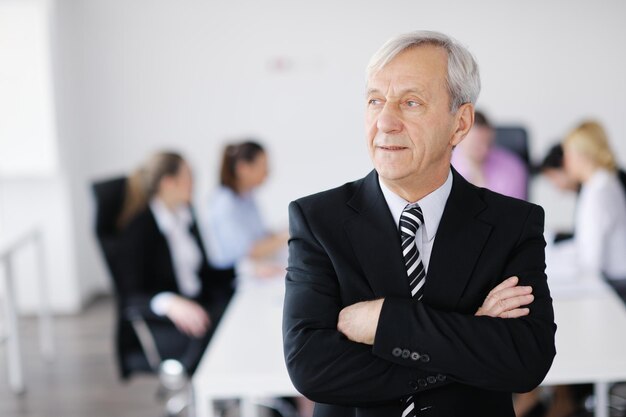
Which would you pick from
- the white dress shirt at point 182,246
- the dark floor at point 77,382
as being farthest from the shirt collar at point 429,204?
the dark floor at point 77,382

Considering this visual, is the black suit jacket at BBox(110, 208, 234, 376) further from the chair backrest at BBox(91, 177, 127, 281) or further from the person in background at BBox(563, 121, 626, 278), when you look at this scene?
the person in background at BBox(563, 121, 626, 278)

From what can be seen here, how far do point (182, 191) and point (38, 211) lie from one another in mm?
2342

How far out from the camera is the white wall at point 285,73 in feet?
19.2

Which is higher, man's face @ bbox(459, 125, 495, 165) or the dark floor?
man's face @ bbox(459, 125, 495, 165)

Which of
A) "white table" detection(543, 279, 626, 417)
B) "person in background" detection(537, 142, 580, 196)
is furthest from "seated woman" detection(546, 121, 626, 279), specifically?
"person in background" detection(537, 142, 580, 196)

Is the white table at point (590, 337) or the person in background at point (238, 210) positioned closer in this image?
the white table at point (590, 337)

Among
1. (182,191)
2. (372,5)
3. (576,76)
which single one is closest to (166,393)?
(182,191)

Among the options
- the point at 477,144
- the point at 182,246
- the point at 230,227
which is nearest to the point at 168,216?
the point at 182,246

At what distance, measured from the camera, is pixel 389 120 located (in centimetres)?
162

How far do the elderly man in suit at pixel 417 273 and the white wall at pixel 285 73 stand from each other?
410 cm

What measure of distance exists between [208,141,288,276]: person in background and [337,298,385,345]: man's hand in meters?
2.40

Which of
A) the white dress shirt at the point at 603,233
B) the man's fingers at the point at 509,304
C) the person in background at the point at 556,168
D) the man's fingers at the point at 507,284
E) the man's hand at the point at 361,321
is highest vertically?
the man's fingers at the point at 507,284

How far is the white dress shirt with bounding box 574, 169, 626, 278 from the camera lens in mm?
3531

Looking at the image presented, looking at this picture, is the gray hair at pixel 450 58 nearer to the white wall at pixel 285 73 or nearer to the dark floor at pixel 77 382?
the dark floor at pixel 77 382
